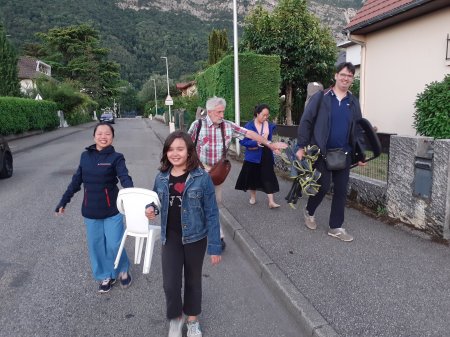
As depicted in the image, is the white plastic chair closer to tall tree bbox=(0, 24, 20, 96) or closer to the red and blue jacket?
the red and blue jacket

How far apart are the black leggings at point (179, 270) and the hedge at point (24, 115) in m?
20.5

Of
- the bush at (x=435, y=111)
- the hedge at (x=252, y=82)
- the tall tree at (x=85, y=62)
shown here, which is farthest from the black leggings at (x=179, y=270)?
the tall tree at (x=85, y=62)

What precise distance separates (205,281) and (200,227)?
143 cm

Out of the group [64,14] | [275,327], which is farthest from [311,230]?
[64,14]

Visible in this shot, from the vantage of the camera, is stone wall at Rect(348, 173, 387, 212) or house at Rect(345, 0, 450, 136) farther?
house at Rect(345, 0, 450, 136)

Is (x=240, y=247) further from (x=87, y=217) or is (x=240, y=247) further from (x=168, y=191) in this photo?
(x=168, y=191)

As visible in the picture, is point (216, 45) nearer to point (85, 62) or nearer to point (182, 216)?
point (182, 216)

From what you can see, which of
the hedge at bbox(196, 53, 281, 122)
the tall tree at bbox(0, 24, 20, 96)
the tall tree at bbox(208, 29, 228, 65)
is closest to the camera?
the hedge at bbox(196, 53, 281, 122)

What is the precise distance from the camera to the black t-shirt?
2766mm

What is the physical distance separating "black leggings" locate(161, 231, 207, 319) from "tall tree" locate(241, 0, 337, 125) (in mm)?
15899

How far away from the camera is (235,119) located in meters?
12.5

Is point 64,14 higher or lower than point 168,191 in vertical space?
higher

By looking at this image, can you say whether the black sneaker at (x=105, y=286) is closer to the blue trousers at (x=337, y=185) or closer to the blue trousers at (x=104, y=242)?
the blue trousers at (x=104, y=242)

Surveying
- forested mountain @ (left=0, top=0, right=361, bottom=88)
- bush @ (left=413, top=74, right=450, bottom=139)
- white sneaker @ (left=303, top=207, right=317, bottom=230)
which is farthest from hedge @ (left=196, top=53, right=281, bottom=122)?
forested mountain @ (left=0, top=0, right=361, bottom=88)
